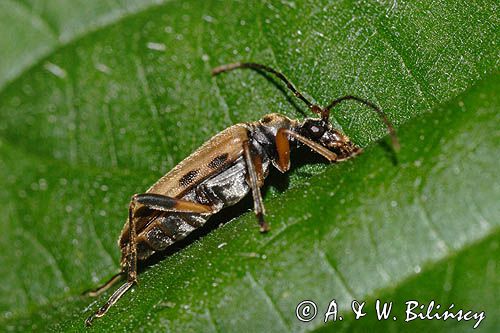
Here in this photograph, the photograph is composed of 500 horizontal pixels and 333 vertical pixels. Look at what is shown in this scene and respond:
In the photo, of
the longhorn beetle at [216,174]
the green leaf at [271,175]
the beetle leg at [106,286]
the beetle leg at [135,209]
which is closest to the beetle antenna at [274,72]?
the longhorn beetle at [216,174]

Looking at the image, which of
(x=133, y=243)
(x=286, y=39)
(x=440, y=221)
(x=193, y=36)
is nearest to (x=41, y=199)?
(x=133, y=243)

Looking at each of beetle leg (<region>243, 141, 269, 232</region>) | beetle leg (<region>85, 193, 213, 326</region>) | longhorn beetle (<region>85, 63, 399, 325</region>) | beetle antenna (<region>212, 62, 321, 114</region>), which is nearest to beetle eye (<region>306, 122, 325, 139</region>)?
longhorn beetle (<region>85, 63, 399, 325</region>)

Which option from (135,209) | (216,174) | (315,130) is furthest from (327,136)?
(135,209)

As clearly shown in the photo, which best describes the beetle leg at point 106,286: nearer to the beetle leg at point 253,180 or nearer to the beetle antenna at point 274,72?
the beetle leg at point 253,180

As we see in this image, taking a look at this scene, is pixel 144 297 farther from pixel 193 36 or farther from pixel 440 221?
pixel 193 36

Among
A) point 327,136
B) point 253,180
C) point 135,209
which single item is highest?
point 327,136

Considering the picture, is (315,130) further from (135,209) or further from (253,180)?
(135,209)
